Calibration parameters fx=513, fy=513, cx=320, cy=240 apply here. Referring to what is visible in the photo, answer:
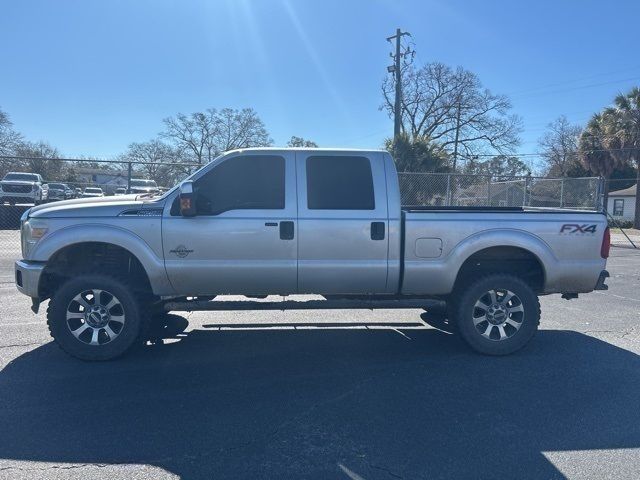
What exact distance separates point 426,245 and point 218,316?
10.9 ft

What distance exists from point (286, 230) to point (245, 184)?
2.20ft

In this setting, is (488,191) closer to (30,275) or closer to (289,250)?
(289,250)

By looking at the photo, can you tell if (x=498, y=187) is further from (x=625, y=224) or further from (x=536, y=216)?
(x=625, y=224)

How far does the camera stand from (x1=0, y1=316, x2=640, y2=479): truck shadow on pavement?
3.43 m

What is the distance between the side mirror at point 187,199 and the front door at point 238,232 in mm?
86

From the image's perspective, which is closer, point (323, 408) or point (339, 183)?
point (323, 408)

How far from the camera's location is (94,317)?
5.26 meters

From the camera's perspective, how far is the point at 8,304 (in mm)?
7777

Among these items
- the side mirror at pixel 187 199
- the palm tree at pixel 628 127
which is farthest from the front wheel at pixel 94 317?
the palm tree at pixel 628 127

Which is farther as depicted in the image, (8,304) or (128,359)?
(8,304)

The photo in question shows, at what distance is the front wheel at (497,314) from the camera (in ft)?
18.2

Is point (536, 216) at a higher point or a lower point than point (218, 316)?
higher

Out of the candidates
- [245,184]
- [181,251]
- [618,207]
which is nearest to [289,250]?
[245,184]

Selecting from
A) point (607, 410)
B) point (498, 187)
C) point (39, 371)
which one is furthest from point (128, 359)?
point (498, 187)
